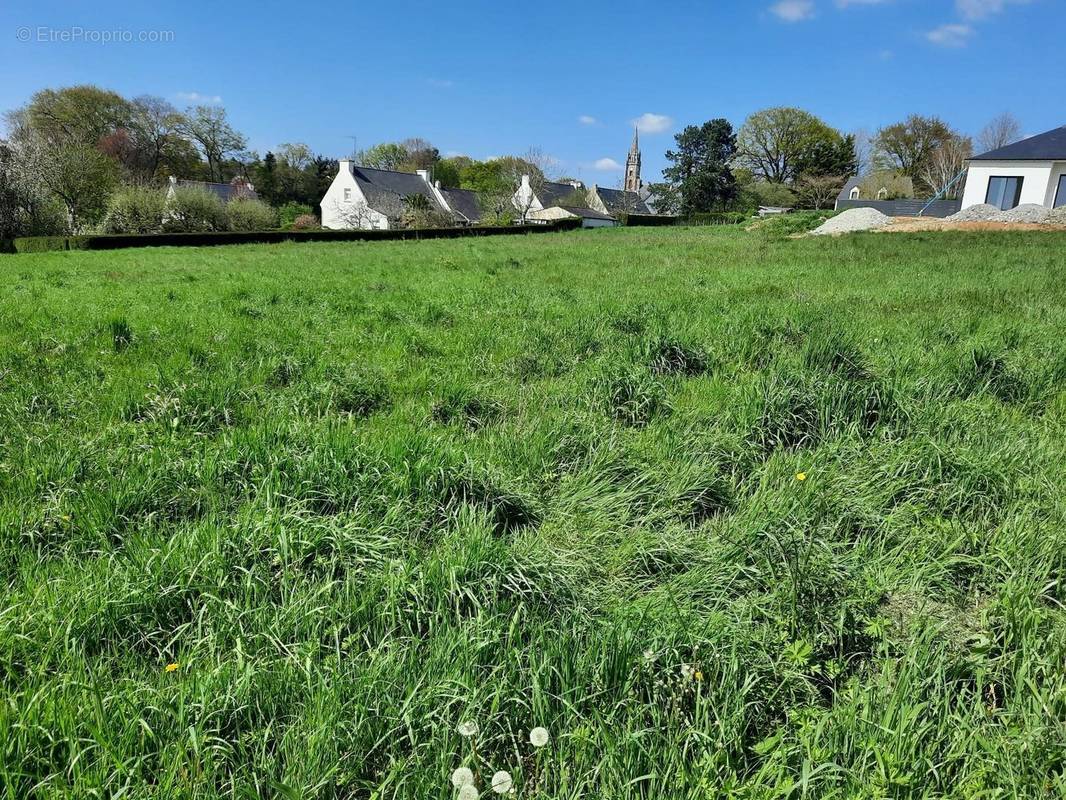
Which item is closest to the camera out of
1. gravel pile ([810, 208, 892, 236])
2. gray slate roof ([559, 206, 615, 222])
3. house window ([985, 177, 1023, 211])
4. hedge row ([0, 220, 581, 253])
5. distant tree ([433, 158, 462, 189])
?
gravel pile ([810, 208, 892, 236])

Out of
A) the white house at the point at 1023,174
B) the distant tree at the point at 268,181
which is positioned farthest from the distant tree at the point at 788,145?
the distant tree at the point at 268,181

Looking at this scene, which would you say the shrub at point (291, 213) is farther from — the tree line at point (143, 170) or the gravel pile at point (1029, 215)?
the gravel pile at point (1029, 215)

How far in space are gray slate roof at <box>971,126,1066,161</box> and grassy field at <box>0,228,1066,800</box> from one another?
39686 millimetres

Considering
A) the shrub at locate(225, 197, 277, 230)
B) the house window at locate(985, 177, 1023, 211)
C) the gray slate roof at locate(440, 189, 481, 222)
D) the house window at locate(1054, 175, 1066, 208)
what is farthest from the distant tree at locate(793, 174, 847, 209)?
the shrub at locate(225, 197, 277, 230)

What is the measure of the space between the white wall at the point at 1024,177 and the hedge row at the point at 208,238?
29.4m

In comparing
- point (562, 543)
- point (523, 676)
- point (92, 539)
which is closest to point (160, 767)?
point (523, 676)

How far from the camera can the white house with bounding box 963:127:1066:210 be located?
33188 millimetres

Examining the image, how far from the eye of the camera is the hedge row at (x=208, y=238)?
27750 mm

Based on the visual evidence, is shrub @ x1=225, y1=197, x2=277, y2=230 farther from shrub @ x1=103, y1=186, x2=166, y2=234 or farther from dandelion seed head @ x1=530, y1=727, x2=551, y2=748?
dandelion seed head @ x1=530, y1=727, x2=551, y2=748

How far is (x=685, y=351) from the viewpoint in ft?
17.8

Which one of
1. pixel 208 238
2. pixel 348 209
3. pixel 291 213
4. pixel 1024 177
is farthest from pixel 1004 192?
Answer: pixel 291 213

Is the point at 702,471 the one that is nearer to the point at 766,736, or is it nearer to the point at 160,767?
the point at 766,736

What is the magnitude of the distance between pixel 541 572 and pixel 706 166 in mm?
72748

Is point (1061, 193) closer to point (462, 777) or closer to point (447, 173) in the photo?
point (462, 777)
